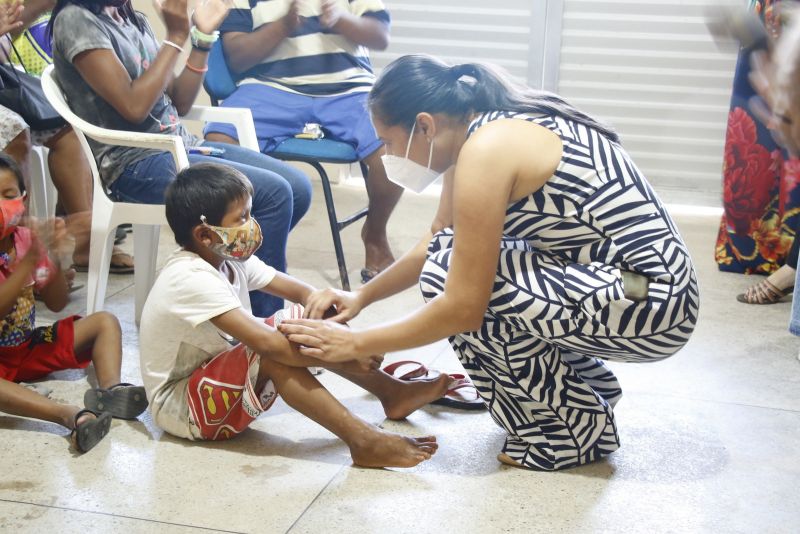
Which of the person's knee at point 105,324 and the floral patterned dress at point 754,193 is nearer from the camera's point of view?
the person's knee at point 105,324

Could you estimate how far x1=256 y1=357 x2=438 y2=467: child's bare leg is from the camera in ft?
6.85

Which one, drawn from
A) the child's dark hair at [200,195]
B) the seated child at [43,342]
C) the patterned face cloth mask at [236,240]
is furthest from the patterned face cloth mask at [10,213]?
the patterned face cloth mask at [236,240]

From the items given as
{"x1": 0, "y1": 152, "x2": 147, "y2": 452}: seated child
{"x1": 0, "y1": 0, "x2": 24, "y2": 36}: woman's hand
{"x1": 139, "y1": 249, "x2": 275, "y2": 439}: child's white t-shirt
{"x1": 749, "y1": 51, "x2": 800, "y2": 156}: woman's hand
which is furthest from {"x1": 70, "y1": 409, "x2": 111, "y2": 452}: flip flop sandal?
{"x1": 749, "y1": 51, "x2": 800, "y2": 156}: woman's hand

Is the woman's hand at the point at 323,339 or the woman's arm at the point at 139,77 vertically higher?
the woman's arm at the point at 139,77

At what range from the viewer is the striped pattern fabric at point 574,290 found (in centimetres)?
197

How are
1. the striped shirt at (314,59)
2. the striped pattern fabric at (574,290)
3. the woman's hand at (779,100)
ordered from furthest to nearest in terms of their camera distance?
the striped shirt at (314,59), the striped pattern fabric at (574,290), the woman's hand at (779,100)

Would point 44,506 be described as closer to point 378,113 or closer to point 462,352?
point 462,352

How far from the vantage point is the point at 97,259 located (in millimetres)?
2785

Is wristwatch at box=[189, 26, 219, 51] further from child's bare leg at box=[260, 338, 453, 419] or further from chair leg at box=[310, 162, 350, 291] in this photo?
child's bare leg at box=[260, 338, 453, 419]

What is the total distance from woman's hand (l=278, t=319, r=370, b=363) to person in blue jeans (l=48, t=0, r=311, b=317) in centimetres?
74

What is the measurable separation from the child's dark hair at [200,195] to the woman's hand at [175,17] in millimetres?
679

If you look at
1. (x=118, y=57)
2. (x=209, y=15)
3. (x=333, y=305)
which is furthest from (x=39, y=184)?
(x=333, y=305)

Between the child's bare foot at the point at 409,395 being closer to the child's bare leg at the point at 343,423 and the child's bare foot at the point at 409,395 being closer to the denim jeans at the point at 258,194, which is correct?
the child's bare leg at the point at 343,423

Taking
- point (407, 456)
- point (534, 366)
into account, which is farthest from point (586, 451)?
point (407, 456)
